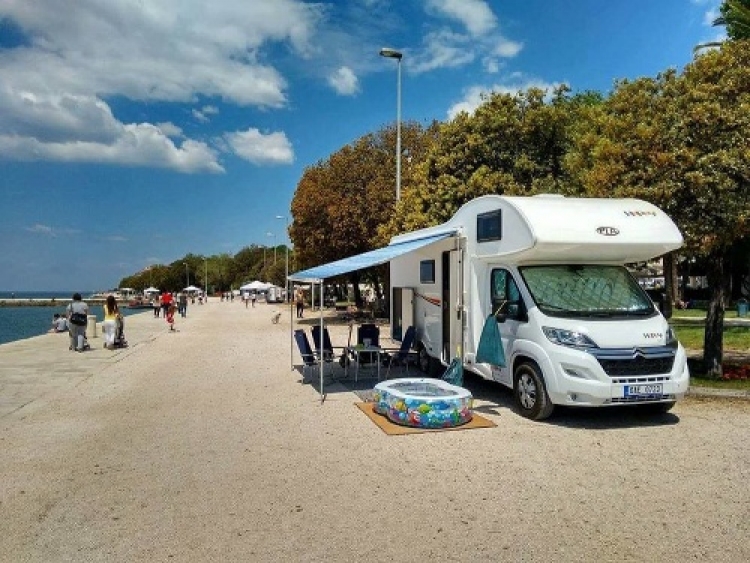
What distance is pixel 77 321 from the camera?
17141 mm

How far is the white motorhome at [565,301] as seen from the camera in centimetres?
763

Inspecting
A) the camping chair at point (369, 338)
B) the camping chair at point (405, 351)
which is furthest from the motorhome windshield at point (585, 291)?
the camping chair at point (369, 338)

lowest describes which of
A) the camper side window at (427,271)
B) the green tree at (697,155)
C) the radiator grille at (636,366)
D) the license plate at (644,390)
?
the license plate at (644,390)

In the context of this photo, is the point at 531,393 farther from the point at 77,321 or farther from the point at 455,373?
the point at 77,321

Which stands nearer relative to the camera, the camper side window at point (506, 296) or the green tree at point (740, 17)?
the camper side window at point (506, 296)

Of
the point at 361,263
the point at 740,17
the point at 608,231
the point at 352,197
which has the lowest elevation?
the point at 361,263

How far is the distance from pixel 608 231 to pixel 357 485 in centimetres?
516

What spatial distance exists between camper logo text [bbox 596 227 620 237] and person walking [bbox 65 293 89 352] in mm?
14382

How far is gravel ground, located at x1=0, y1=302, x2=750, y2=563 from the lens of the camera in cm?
440

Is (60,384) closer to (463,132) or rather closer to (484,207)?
(484,207)

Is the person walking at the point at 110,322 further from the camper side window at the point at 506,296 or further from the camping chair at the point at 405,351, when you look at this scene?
the camper side window at the point at 506,296

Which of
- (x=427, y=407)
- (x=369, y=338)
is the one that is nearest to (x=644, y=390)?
(x=427, y=407)

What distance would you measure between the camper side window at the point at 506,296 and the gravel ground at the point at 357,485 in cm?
146

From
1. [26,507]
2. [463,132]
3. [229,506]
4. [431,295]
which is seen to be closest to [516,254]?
[431,295]
